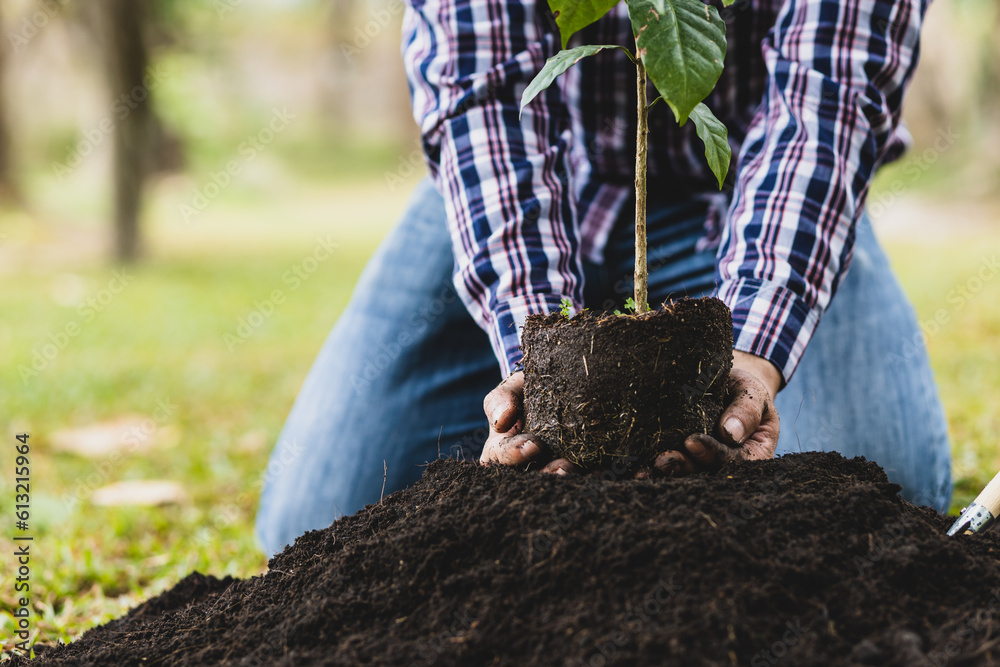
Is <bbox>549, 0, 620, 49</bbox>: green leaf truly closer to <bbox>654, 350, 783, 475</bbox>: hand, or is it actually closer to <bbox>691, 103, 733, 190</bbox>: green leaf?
<bbox>691, 103, 733, 190</bbox>: green leaf

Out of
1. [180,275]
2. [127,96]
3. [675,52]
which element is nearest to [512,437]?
[675,52]

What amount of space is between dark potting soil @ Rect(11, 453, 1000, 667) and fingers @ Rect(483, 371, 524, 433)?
0.41ft

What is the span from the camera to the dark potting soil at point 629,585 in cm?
105

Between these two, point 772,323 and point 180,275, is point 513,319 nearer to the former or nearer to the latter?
point 772,323

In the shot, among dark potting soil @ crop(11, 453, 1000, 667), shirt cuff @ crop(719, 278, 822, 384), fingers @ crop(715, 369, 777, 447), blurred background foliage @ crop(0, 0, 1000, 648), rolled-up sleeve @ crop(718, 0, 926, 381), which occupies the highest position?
rolled-up sleeve @ crop(718, 0, 926, 381)

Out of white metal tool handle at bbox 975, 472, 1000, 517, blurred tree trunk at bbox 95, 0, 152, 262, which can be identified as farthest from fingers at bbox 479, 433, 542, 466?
blurred tree trunk at bbox 95, 0, 152, 262

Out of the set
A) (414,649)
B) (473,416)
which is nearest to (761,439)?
(414,649)

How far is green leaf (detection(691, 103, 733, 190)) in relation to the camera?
132 cm

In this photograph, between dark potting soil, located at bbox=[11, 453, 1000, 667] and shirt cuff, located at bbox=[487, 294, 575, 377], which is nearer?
dark potting soil, located at bbox=[11, 453, 1000, 667]

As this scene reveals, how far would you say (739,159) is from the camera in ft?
6.87

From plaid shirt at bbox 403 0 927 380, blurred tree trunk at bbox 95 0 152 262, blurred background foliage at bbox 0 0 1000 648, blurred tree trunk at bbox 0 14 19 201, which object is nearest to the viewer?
plaid shirt at bbox 403 0 927 380

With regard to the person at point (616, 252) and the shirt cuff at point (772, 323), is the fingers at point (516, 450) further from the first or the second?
the shirt cuff at point (772, 323)

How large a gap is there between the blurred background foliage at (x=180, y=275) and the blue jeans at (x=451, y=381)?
36 centimetres

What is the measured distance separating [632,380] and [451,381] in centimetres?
143
